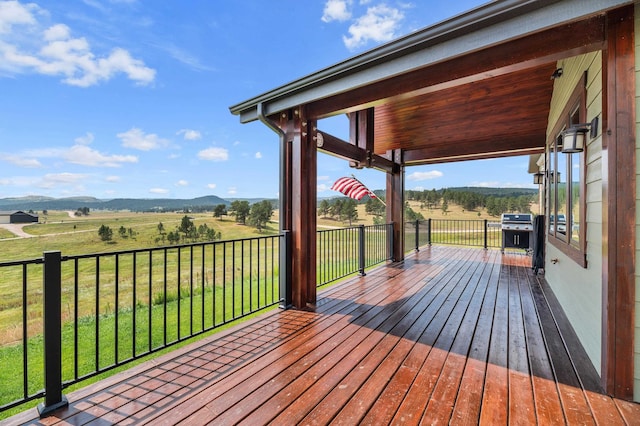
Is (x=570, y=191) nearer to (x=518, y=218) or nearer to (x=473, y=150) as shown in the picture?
(x=473, y=150)

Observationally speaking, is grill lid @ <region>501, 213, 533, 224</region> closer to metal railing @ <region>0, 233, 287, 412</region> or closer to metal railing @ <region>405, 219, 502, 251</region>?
metal railing @ <region>405, 219, 502, 251</region>

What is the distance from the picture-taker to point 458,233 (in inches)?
405

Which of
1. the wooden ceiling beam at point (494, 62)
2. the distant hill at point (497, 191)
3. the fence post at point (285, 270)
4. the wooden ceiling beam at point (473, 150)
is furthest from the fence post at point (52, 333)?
the distant hill at point (497, 191)

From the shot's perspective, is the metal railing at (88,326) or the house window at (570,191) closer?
the metal railing at (88,326)

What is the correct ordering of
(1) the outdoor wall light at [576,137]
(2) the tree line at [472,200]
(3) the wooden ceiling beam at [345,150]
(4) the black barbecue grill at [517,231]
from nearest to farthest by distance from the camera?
(1) the outdoor wall light at [576,137] < (3) the wooden ceiling beam at [345,150] < (4) the black barbecue grill at [517,231] < (2) the tree line at [472,200]

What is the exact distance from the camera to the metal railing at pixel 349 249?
4.66m

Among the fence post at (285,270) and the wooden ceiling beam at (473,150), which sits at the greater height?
the wooden ceiling beam at (473,150)

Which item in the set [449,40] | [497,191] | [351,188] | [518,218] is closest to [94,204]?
[351,188]

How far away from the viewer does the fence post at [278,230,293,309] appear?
338cm

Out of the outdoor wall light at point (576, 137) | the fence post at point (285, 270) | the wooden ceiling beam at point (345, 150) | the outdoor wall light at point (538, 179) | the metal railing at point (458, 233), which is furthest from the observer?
the metal railing at point (458, 233)

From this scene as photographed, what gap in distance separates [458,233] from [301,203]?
862 centimetres

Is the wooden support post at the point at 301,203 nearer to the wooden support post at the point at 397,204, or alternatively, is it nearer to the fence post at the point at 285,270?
the fence post at the point at 285,270

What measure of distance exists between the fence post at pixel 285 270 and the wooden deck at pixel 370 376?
0.21 m

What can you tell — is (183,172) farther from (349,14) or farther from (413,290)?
(413,290)
